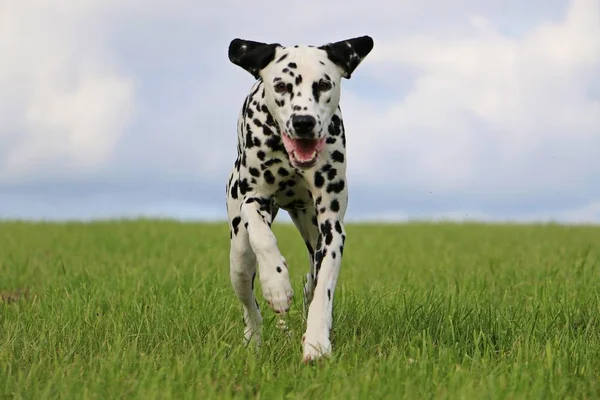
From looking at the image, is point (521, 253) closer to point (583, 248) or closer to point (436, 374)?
point (583, 248)

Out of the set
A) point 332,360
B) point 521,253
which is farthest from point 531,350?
point 521,253

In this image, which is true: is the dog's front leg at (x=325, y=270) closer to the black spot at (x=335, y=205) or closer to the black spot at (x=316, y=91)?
the black spot at (x=335, y=205)

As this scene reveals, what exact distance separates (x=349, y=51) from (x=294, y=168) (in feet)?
3.22

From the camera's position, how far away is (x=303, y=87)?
5.62 metres

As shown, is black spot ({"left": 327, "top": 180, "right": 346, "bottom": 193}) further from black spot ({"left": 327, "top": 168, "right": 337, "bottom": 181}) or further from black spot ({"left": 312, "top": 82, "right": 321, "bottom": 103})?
black spot ({"left": 312, "top": 82, "right": 321, "bottom": 103})

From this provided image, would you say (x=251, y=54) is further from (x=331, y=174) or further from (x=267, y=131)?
(x=331, y=174)

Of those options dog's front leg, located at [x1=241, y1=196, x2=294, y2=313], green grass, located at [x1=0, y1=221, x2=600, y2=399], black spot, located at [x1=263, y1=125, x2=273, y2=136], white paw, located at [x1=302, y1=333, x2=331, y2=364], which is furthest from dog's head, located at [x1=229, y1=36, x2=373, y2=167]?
green grass, located at [x1=0, y1=221, x2=600, y2=399]

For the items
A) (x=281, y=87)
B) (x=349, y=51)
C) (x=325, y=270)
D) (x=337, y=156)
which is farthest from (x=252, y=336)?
(x=349, y=51)

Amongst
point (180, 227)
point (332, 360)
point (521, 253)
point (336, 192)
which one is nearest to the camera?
point (332, 360)

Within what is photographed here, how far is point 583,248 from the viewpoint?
14688 mm

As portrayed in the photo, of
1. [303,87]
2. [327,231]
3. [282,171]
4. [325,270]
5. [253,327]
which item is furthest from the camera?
[253,327]

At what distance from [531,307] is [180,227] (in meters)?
12.4

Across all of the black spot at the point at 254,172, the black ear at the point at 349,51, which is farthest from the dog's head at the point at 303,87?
the black spot at the point at 254,172

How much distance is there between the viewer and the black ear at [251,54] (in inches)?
236
